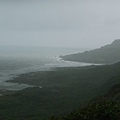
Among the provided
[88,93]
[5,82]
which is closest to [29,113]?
[88,93]

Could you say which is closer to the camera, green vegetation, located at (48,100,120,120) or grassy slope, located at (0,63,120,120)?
green vegetation, located at (48,100,120,120)

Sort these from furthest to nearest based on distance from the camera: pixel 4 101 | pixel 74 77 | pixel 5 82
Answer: pixel 74 77 < pixel 5 82 < pixel 4 101

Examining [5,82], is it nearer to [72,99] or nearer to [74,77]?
[74,77]

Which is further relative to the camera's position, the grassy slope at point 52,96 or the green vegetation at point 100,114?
the grassy slope at point 52,96

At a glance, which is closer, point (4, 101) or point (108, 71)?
point (4, 101)

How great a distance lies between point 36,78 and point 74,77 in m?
17.2

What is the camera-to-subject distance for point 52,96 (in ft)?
320

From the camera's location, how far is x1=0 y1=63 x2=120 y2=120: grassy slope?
7487cm

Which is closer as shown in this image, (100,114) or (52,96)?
(100,114)

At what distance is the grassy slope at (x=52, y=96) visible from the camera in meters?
74.9

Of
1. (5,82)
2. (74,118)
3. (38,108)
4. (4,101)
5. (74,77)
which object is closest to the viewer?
(74,118)

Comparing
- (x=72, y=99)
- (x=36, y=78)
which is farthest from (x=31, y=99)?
(x=36, y=78)

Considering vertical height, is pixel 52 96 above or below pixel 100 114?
below

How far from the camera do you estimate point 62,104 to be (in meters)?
84.1
